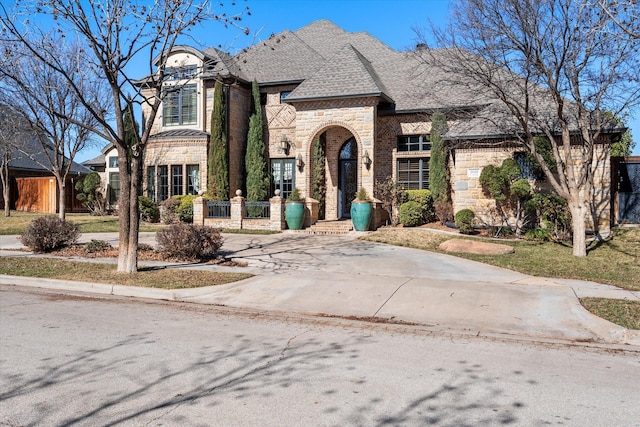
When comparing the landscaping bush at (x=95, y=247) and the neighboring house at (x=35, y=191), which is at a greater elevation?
the neighboring house at (x=35, y=191)

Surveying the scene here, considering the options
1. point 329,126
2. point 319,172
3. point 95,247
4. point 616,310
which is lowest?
point 616,310

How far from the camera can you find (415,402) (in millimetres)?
4309

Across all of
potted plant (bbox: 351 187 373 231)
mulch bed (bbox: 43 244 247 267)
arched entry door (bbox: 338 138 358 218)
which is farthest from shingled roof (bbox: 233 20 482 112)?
mulch bed (bbox: 43 244 247 267)

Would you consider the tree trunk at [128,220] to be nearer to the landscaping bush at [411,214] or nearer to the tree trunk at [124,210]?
the tree trunk at [124,210]

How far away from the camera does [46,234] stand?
14.3m

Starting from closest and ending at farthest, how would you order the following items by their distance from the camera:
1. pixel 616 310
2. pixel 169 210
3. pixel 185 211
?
1. pixel 616 310
2. pixel 185 211
3. pixel 169 210

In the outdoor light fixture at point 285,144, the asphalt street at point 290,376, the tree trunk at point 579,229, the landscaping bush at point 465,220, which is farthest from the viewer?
the outdoor light fixture at point 285,144

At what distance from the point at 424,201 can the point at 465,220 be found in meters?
2.67

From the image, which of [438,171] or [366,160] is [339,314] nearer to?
[366,160]

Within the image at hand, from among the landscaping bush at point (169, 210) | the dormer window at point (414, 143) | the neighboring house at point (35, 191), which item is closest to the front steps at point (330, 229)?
the dormer window at point (414, 143)

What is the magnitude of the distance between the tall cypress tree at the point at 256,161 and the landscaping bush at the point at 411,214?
6.80 m

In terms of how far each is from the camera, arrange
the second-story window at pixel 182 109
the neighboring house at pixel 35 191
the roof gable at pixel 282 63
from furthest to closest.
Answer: the neighboring house at pixel 35 191 < the second-story window at pixel 182 109 < the roof gable at pixel 282 63

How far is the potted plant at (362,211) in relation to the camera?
719 inches

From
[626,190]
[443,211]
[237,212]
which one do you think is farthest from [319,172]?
[626,190]
